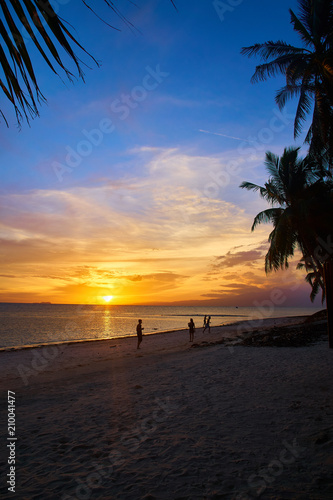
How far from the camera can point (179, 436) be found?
459 centimetres

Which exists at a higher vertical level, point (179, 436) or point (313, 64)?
point (313, 64)

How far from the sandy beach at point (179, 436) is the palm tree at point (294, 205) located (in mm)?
12009

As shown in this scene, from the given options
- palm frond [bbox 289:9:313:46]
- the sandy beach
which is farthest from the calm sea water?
palm frond [bbox 289:9:313:46]

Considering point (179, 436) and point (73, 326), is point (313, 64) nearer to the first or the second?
point (179, 436)

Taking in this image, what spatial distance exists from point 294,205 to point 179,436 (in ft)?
59.5

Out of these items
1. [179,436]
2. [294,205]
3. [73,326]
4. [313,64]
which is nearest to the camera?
[179,436]

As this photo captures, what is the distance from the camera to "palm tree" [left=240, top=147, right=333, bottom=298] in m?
18.8

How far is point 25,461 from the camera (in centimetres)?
411

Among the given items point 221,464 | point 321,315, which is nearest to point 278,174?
point 321,315

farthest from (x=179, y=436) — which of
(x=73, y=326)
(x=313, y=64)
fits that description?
(x=73, y=326)

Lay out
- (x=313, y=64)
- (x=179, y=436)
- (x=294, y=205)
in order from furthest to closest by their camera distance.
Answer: (x=294, y=205)
(x=313, y=64)
(x=179, y=436)

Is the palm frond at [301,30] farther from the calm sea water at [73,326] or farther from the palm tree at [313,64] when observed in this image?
the calm sea water at [73,326]

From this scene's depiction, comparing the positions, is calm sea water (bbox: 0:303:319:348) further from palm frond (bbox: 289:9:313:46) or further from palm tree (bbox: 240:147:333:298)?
palm frond (bbox: 289:9:313:46)

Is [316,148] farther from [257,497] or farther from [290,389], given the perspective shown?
[257,497]
